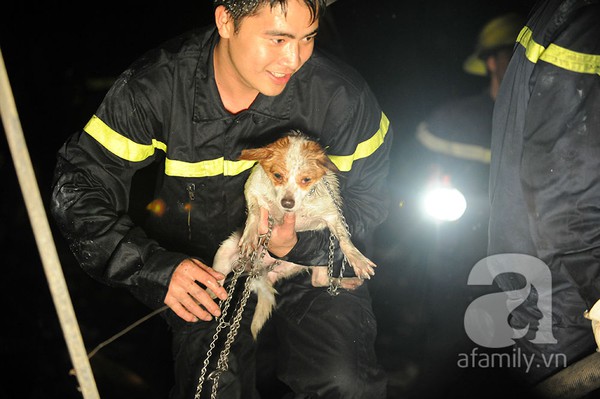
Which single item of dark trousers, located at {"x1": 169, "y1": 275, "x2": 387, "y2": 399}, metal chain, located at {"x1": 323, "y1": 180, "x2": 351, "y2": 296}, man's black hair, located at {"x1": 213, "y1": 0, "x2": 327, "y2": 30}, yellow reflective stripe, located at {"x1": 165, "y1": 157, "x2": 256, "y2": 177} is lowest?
dark trousers, located at {"x1": 169, "y1": 275, "x2": 387, "y2": 399}

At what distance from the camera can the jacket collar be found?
2.86 meters

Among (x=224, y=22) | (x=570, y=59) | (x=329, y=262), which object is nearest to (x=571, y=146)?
(x=570, y=59)

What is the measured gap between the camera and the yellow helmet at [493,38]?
420cm

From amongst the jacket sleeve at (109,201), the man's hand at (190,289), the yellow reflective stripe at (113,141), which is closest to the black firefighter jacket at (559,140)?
the man's hand at (190,289)

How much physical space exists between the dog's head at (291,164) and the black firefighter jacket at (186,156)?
21 cm

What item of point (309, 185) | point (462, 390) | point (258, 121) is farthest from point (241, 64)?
point (462, 390)

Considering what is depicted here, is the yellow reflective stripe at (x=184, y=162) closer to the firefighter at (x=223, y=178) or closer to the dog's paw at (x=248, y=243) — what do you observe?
the firefighter at (x=223, y=178)

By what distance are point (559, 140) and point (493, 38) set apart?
2.09 m

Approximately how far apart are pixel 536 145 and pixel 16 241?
3.35 meters

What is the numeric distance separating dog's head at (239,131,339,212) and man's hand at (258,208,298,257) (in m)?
0.07

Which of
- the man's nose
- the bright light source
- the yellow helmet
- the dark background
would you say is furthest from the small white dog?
the yellow helmet

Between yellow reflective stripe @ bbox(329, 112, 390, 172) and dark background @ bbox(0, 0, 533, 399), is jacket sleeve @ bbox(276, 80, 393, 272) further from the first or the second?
dark background @ bbox(0, 0, 533, 399)

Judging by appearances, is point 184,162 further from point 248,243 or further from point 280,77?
point 280,77

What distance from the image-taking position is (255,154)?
9.14 feet
